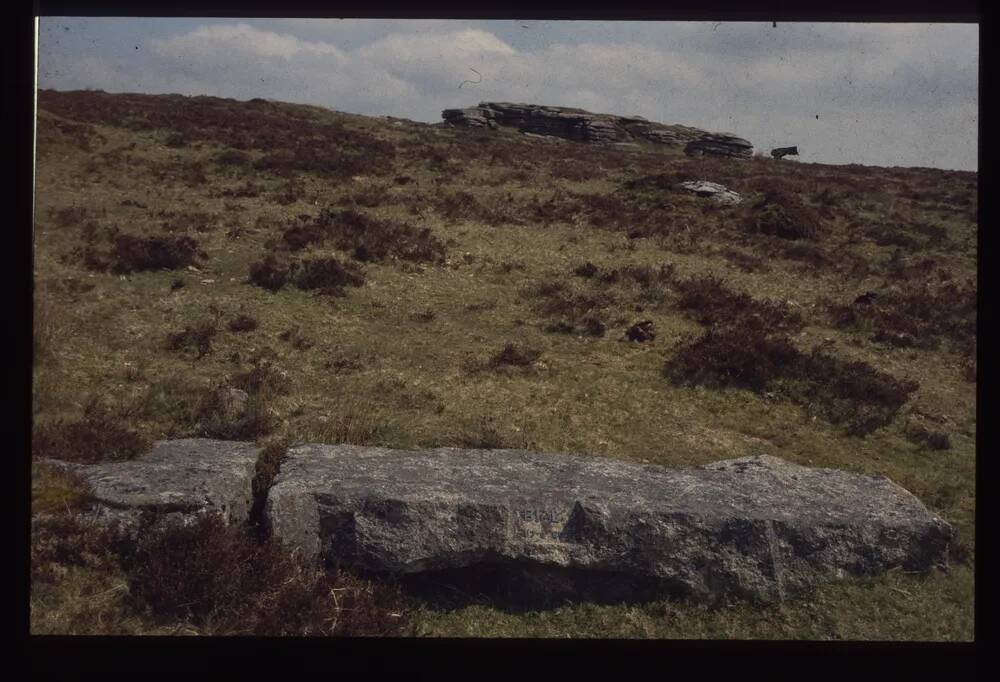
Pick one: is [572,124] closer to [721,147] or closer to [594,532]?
[721,147]

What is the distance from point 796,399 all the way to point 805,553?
611 centimetres

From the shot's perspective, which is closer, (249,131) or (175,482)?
(175,482)

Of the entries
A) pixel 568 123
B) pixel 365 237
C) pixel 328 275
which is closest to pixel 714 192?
pixel 365 237

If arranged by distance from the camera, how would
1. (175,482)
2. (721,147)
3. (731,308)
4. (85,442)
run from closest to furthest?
(175,482) → (85,442) → (731,308) → (721,147)

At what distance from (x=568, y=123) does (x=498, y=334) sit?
65937 millimetres

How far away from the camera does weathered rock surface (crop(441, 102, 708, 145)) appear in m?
72.1

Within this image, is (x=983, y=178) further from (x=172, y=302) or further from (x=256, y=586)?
(x=172, y=302)

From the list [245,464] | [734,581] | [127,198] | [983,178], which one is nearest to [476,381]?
[245,464]

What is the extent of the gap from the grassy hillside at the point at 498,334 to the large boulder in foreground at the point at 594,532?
0.30 metres

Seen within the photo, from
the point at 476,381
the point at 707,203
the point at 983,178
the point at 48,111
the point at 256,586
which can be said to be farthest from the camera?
the point at 48,111

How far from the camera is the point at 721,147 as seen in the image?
238ft

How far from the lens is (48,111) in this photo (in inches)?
1241

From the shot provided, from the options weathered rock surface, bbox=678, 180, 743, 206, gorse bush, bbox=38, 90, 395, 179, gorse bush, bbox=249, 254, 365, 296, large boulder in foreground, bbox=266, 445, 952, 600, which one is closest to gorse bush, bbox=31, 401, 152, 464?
large boulder in foreground, bbox=266, 445, 952, 600

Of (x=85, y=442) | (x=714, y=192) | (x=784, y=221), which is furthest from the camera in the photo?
(x=714, y=192)
